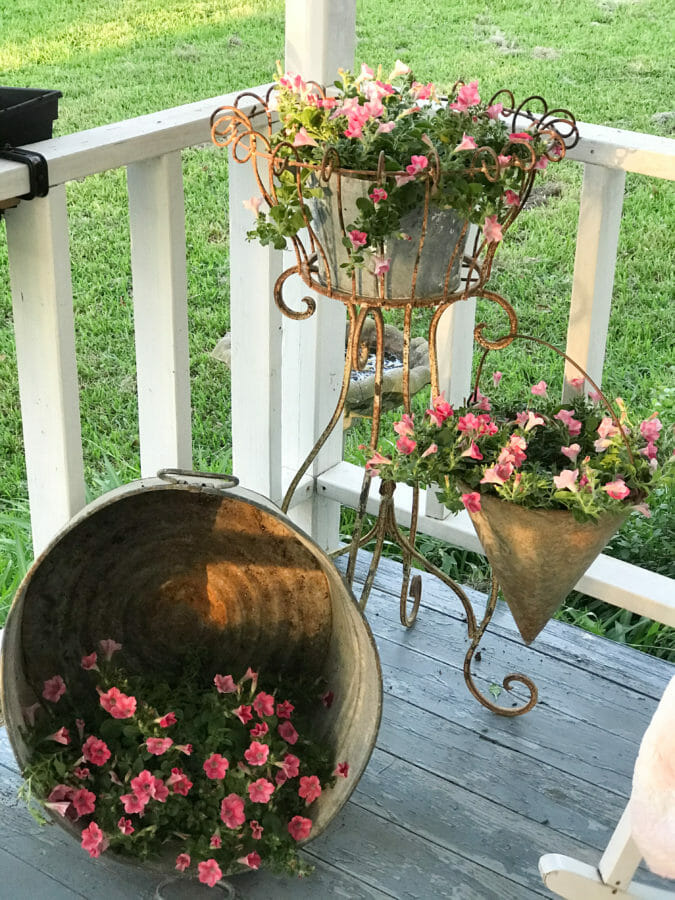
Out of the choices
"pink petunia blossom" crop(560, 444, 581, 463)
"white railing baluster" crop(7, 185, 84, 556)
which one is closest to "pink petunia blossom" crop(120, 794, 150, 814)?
"white railing baluster" crop(7, 185, 84, 556)

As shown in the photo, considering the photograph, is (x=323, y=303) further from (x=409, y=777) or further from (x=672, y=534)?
(x=672, y=534)

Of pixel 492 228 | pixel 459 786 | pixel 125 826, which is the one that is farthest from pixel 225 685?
pixel 492 228

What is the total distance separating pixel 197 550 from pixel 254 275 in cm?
50

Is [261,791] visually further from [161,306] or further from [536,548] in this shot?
[161,306]

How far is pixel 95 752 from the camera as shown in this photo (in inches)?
66.0

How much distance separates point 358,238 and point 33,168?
44 centimetres

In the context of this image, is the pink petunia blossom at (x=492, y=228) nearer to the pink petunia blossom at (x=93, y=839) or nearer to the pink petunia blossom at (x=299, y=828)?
the pink petunia blossom at (x=299, y=828)

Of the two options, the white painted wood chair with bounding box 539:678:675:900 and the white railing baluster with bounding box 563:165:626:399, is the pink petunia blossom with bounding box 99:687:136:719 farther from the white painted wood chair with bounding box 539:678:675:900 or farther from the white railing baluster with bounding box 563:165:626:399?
the white railing baluster with bounding box 563:165:626:399

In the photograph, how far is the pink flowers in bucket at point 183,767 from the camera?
1.60 m

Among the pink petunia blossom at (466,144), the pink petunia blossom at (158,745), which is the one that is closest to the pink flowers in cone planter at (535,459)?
the pink petunia blossom at (466,144)

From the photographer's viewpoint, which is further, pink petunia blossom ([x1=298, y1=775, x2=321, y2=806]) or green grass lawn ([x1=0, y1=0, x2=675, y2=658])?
green grass lawn ([x1=0, y1=0, x2=675, y2=658])

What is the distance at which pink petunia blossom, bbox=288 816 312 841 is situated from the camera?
1646 millimetres

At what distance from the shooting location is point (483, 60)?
5406 millimetres

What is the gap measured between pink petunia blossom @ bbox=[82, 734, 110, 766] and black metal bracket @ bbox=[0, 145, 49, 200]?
2.65ft
